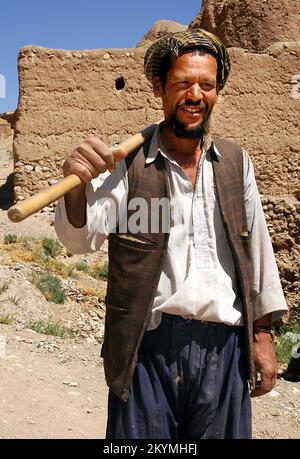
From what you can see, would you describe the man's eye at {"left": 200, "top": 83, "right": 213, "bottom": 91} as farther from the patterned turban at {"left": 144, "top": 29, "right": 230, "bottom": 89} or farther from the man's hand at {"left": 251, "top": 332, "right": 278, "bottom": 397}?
the man's hand at {"left": 251, "top": 332, "right": 278, "bottom": 397}

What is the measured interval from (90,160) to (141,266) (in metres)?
0.37

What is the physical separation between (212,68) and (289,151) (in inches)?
307

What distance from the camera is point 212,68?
1968 mm

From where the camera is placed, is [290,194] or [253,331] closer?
[253,331]

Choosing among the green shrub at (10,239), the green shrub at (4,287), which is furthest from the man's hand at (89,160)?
the green shrub at (10,239)

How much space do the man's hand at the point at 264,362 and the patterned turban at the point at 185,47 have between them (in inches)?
34.3

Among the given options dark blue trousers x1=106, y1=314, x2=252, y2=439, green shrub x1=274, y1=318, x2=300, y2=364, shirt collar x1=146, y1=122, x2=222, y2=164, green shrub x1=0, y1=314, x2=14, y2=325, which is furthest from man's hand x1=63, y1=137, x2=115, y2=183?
green shrub x1=274, y1=318, x2=300, y2=364

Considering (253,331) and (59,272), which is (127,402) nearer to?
(253,331)

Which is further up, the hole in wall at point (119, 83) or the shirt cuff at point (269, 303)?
the hole in wall at point (119, 83)

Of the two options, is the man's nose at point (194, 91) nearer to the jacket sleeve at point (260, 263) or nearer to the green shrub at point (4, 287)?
the jacket sleeve at point (260, 263)

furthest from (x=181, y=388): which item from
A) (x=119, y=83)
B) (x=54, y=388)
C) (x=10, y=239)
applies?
(x=119, y=83)

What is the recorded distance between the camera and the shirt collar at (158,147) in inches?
76.8
